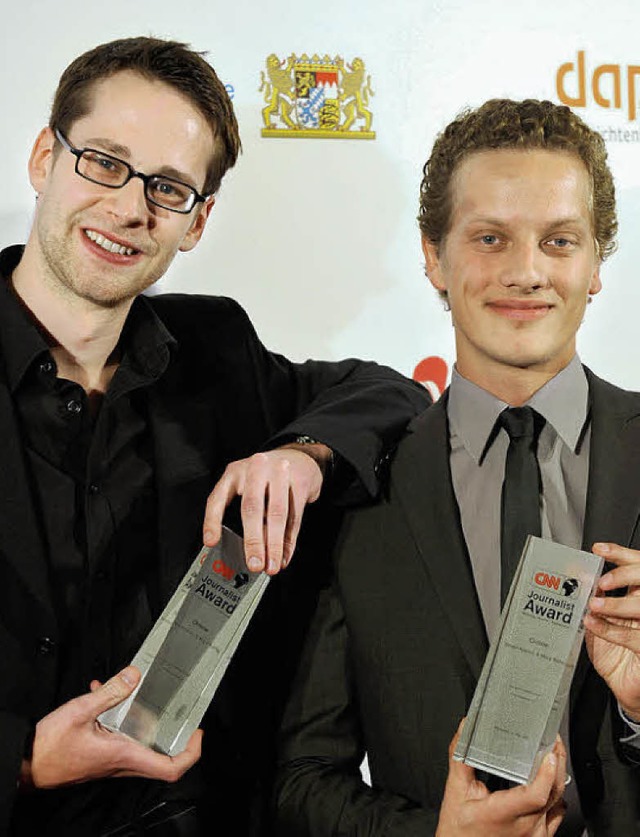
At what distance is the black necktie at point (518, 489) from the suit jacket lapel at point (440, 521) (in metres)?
0.06

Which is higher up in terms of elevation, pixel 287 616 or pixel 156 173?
pixel 156 173

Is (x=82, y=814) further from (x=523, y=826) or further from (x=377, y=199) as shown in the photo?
(x=377, y=199)

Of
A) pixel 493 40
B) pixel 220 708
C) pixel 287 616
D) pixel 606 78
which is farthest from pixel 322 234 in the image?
pixel 220 708

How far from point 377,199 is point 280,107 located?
0.93 ft

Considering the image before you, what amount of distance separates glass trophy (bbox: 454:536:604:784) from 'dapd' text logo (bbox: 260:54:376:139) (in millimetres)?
1296

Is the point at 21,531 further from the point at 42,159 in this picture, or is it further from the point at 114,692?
the point at 42,159

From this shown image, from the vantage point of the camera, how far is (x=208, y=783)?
5.75 feet

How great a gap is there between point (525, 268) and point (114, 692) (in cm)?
86

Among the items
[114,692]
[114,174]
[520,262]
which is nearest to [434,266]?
[520,262]

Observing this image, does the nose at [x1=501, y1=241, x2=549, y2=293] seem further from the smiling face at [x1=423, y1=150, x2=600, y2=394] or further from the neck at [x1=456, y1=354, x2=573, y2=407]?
the neck at [x1=456, y1=354, x2=573, y2=407]

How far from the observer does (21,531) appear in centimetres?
162

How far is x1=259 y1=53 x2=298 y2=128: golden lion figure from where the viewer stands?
2.33 m

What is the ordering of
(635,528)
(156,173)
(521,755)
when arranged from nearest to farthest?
(521,755)
(635,528)
(156,173)

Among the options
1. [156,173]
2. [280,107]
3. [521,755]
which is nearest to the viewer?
[521,755]
